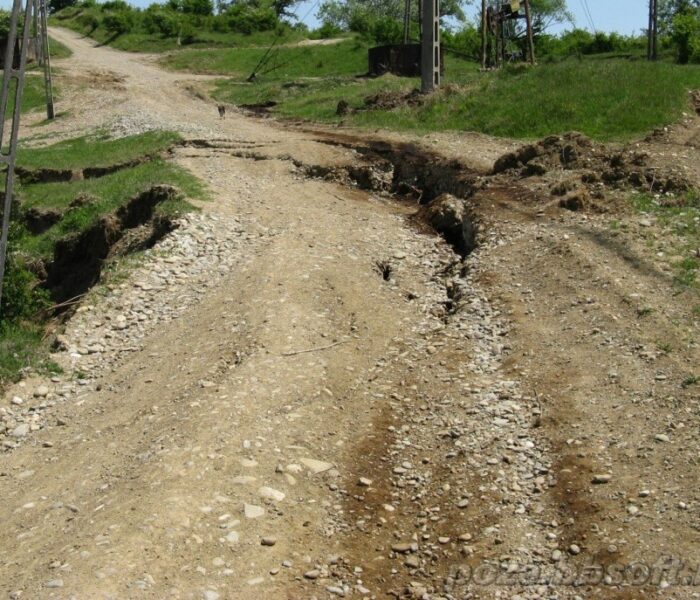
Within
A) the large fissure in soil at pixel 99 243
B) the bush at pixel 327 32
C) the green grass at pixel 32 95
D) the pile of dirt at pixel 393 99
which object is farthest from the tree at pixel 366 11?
the large fissure in soil at pixel 99 243

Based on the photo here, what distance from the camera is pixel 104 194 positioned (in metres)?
17.0

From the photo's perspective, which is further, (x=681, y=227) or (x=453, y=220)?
(x=453, y=220)

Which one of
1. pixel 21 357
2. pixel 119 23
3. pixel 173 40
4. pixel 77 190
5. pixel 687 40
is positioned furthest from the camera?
pixel 119 23

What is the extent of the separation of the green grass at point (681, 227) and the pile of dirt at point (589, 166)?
42cm

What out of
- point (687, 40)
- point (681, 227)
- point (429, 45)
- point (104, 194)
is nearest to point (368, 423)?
point (681, 227)

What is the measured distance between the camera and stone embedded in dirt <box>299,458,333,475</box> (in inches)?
285

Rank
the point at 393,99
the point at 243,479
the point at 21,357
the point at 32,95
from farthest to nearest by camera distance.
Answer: the point at 32,95 → the point at 393,99 → the point at 21,357 → the point at 243,479

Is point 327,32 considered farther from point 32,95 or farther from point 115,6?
point 32,95

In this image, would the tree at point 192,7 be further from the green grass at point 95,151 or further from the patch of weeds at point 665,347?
the patch of weeds at point 665,347

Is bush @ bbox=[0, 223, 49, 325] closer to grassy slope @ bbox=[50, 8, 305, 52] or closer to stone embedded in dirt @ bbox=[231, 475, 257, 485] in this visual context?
stone embedded in dirt @ bbox=[231, 475, 257, 485]

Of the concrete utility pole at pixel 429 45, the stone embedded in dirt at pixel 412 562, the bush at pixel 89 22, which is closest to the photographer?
the stone embedded in dirt at pixel 412 562

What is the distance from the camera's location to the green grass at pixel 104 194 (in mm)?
15883

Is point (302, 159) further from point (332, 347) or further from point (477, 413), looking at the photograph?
point (477, 413)

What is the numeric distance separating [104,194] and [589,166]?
28.2ft
